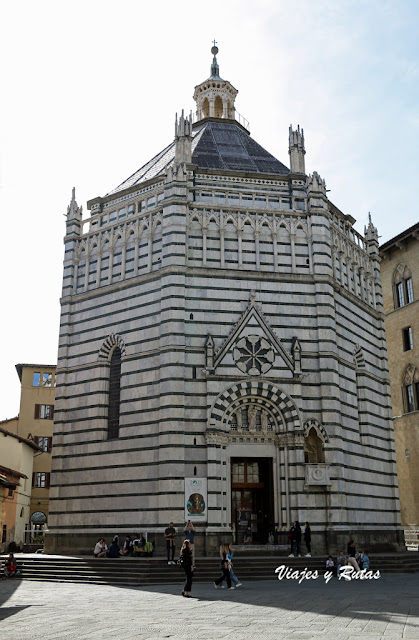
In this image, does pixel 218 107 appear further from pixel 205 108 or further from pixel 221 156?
pixel 221 156

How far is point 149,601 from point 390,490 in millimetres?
18095

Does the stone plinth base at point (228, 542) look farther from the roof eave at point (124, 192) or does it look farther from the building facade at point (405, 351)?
the roof eave at point (124, 192)

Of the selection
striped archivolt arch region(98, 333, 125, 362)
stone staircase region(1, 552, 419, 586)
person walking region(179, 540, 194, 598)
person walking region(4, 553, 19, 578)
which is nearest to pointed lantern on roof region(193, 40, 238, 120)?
striped archivolt arch region(98, 333, 125, 362)

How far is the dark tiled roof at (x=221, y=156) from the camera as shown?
32.9 metres

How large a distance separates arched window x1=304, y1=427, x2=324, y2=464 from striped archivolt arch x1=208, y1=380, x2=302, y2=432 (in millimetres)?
755

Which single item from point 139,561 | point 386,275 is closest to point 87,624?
point 139,561

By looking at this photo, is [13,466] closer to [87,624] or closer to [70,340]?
[70,340]

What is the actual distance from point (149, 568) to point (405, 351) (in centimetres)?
2484

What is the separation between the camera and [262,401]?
27469 mm

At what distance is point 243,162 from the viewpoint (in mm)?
33375

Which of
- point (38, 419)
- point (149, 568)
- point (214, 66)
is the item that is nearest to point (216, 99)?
point (214, 66)

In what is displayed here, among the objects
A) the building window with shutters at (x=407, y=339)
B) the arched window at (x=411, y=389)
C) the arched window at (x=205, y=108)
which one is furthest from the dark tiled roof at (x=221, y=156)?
the arched window at (x=411, y=389)

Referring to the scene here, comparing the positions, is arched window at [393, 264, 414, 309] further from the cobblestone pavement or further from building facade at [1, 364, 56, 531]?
building facade at [1, 364, 56, 531]

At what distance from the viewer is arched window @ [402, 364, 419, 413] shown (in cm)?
3975
